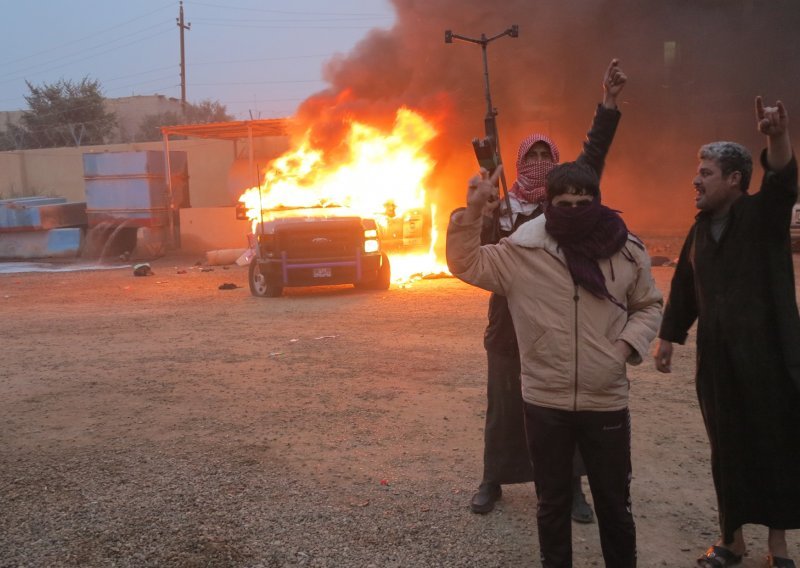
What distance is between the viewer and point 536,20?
18281 millimetres

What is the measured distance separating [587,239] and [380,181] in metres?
13.0

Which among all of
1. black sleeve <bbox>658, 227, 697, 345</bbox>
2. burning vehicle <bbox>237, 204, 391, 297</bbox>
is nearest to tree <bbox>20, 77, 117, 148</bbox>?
burning vehicle <bbox>237, 204, 391, 297</bbox>

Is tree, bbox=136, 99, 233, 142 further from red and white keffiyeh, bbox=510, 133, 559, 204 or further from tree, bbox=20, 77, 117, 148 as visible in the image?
red and white keffiyeh, bbox=510, 133, 559, 204

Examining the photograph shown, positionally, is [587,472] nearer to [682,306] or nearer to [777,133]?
[682,306]

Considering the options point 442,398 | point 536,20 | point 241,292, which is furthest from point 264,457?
point 536,20

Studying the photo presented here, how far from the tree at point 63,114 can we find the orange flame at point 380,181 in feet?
91.6

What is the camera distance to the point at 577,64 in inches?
755

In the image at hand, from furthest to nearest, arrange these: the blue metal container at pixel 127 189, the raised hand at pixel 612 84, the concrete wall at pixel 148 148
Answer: the concrete wall at pixel 148 148 < the blue metal container at pixel 127 189 < the raised hand at pixel 612 84

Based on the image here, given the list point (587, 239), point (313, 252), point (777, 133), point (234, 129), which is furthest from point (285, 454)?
point (234, 129)

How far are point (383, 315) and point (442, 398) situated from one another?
401 cm

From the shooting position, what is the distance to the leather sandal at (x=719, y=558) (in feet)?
10.1

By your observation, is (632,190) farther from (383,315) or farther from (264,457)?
(264,457)

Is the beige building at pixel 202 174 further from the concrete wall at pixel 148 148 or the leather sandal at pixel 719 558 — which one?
the leather sandal at pixel 719 558

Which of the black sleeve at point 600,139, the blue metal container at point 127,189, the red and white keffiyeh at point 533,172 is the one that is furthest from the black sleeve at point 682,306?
the blue metal container at point 127,189
